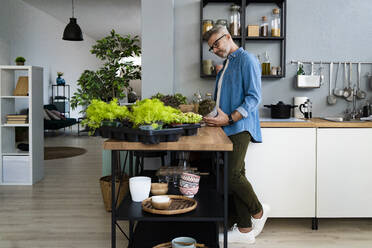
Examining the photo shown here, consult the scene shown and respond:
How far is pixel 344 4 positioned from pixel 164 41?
1.79m

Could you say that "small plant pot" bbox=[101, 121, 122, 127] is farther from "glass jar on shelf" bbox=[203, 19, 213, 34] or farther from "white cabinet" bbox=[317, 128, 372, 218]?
"glass jar on shelf" bbox=[203, 19, 213, 34]

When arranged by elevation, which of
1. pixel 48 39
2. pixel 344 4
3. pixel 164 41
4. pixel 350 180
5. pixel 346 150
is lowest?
pixel 350 180

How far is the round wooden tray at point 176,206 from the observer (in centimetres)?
193

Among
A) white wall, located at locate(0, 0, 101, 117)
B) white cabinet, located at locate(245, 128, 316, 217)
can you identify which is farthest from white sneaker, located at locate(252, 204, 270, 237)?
white wall, located at locate(0, 0, 101, 117)

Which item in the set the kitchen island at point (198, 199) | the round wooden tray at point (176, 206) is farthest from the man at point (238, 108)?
the round wooden tray at point (176, 206)

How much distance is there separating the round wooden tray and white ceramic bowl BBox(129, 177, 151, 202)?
5 centimetres

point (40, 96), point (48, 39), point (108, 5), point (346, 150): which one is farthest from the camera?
point (48, 39)

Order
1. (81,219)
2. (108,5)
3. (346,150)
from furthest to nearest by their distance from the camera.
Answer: (108,5)
(81,219)
(346,150)

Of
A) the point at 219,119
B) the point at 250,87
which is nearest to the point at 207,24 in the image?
the point at 250,87

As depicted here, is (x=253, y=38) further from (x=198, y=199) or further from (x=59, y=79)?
(x=59, y=79)

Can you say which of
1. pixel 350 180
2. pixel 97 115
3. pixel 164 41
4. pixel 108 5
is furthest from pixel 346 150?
pixel 108 5

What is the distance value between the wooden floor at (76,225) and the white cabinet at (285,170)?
217 mm

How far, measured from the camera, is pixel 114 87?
159 inches

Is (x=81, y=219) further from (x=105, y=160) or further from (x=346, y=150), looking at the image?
(x=346, y=150)
